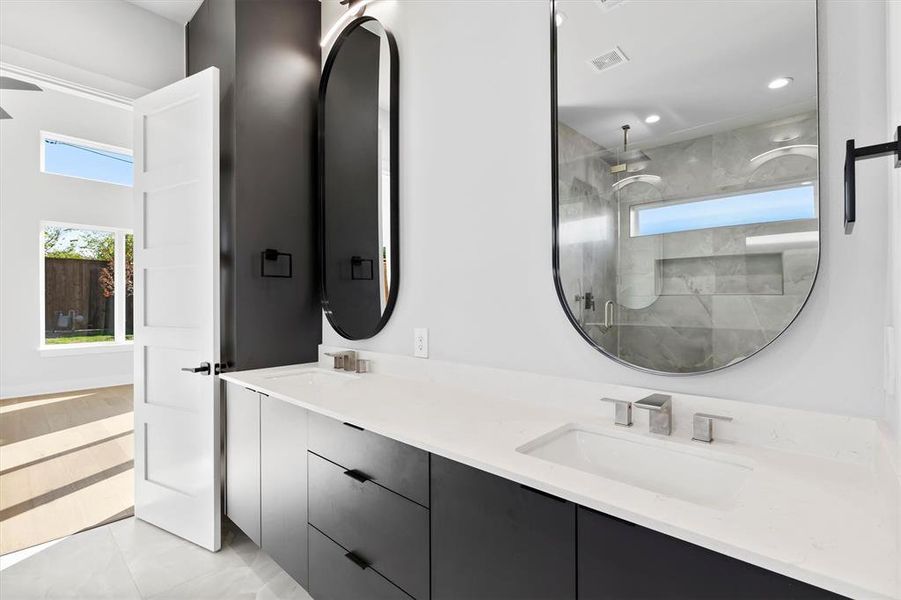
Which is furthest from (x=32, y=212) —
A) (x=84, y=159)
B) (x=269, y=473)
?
(x=269, y=473)

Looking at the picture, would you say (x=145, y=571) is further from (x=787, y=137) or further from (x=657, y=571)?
(x=787, y=137)

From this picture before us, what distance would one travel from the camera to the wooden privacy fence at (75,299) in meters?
5.93

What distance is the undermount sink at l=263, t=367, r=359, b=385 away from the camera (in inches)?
82.4

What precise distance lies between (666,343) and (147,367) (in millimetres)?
2565

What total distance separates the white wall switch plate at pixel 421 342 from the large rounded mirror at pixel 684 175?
0.69 m

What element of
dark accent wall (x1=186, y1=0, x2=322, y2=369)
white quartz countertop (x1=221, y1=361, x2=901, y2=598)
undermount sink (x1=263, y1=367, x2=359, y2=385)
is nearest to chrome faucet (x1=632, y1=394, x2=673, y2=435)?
white quartz countertop (x1=221, y1=361, x2=901, y2=598)

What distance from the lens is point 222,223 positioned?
2.28 metres

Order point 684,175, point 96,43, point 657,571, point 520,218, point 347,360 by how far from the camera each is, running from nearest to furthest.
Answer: point 657,571 < point 684,175 < point 520,218 < point 347,360 < point 96,43

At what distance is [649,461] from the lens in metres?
1.17

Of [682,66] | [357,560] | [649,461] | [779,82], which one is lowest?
[357,560]

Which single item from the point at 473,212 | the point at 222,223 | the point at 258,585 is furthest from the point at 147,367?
the point at 473,212

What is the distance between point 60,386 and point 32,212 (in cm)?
223

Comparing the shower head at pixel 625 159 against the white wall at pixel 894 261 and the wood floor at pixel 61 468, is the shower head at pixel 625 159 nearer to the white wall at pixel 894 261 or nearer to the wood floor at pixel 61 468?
the white wall at pixel 894 261

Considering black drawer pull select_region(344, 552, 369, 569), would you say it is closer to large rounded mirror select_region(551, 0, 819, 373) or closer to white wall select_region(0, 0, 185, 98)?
large rounded mirror select_region(551, 0, 819, 373)
